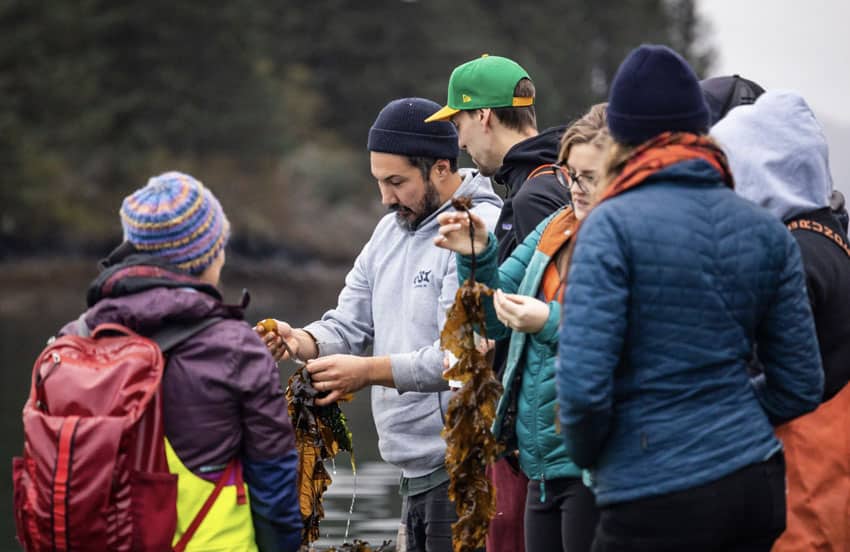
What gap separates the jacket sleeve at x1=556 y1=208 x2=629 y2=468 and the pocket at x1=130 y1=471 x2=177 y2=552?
3.30ft

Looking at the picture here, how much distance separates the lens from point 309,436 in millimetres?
4754

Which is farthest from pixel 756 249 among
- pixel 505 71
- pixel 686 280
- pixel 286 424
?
pixel 505 71

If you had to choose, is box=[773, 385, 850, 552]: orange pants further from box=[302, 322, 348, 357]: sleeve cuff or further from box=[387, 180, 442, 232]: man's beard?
box=[302, 322, 348, 357]: sleeve cuff

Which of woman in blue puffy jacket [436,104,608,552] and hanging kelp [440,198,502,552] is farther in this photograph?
hanging kelp [440,198,502,552]

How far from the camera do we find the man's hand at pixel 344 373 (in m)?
4.61

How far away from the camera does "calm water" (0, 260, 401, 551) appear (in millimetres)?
11867

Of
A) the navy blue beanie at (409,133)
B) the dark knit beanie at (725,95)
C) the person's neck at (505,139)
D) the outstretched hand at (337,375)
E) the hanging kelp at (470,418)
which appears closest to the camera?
the hanging kelp at (470,418)

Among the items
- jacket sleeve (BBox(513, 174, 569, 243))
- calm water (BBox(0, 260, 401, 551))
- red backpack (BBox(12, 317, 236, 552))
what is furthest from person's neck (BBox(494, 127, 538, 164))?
calm water (BBox(0, 260, 401, 551))

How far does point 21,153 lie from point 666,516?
121 feet

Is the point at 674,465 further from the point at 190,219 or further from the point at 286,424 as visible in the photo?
the point at 190,219

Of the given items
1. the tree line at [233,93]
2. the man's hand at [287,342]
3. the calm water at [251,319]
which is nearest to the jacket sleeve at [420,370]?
the man's hand at [287,342]

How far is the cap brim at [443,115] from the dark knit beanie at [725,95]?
0.91m

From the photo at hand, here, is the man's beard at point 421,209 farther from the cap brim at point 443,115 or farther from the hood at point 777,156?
the hood at point 777,156

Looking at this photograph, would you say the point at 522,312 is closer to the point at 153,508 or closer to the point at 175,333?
the point at 175,333
